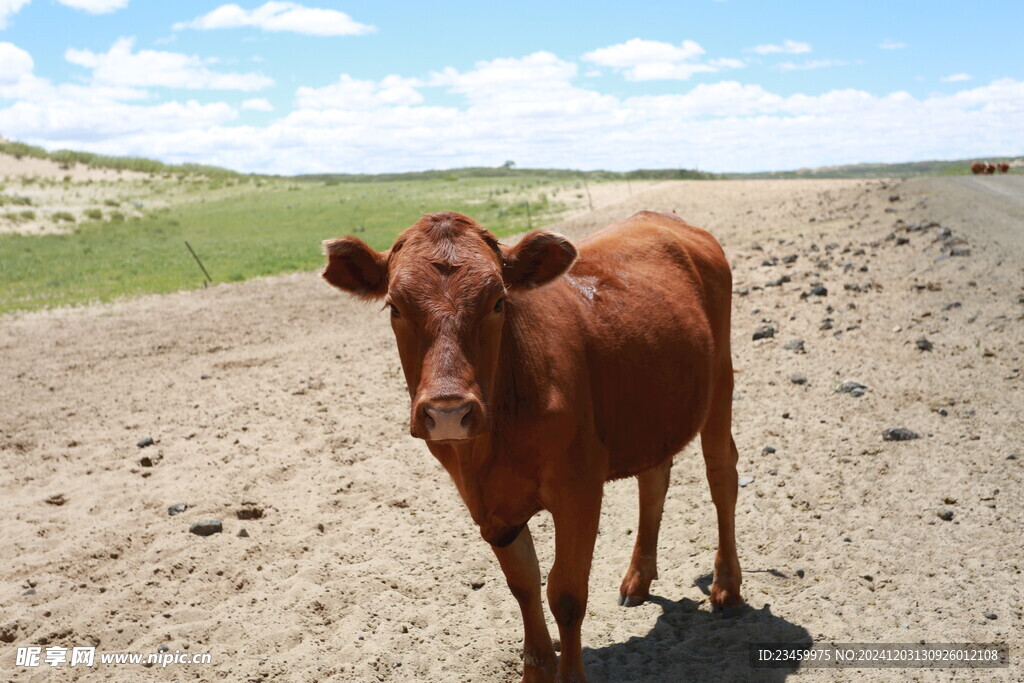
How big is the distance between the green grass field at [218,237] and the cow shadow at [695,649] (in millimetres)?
12404

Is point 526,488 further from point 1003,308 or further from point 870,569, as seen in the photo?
point 1003,308

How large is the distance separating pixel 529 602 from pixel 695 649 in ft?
3.84

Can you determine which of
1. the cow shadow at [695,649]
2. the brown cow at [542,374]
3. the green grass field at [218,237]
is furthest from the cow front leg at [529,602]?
the green grass field at [218,237]

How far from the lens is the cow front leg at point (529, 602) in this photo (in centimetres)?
435

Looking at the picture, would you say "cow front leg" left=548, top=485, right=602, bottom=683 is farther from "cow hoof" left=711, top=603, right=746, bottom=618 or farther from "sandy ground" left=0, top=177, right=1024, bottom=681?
"cow hoof" left=711, top=603, right=746, bottom=618

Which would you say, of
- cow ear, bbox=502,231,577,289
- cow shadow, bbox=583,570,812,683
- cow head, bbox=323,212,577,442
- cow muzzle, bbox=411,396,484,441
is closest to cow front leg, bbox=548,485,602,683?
cow shadow, bbox=583,570,812,683

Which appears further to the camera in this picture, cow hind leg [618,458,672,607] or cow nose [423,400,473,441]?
cow hind leg [618,458,672,607]

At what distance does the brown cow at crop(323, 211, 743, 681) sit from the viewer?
361cm

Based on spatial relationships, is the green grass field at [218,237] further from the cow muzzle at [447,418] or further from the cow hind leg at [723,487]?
the cow muzzle at [447,418]

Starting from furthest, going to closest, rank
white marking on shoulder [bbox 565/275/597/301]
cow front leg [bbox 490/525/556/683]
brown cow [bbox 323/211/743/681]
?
white marking on shoulder [bbox 565/275/597/301] → cow front leg [bbox 490/525/556/683] → brown cow [bbox 323/211/743/681]

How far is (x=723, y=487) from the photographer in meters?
5.45

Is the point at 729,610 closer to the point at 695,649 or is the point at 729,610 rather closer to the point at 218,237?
the point at 695,649

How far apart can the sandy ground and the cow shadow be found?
2 centimetres

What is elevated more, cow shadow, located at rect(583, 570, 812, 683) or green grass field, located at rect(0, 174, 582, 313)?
green grass field, located at rect(0, 174, 582, 313)
